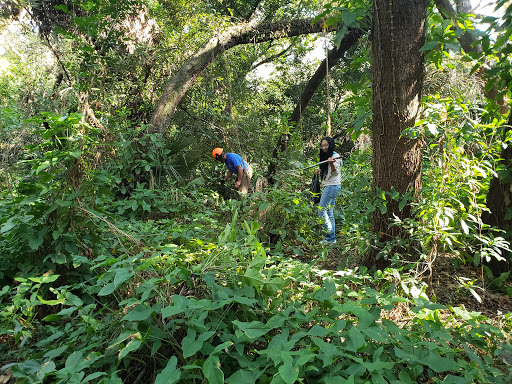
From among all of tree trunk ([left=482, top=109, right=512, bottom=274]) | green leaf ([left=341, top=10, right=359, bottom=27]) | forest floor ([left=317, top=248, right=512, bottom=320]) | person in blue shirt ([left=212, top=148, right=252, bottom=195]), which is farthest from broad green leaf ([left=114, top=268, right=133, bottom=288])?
person in blue shirt ([left=212, top=148, right=252, bottom=195])

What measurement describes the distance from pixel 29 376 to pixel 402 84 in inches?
124

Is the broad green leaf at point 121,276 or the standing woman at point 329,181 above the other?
the standing woman at point 329,181

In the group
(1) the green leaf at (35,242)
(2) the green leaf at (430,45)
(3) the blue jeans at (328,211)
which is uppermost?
(2) the green leaf at (430,45)

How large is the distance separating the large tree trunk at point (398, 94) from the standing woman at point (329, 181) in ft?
5.11

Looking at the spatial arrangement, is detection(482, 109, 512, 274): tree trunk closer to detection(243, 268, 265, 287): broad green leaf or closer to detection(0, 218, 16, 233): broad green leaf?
detection(243, 268, 265, 287): broad green leaf

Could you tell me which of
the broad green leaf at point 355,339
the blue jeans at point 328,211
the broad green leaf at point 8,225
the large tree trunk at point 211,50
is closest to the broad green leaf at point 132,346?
the broad green leaf at point 355,339

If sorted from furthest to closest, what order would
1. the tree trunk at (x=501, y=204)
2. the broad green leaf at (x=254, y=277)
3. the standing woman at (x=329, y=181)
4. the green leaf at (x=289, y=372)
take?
the standing woman at (x=329, y=181) → the tree trunk at (x=501, y=204) → the broad green leaf at (x=254, y=277) → the green leaf at (x=289, y=372)

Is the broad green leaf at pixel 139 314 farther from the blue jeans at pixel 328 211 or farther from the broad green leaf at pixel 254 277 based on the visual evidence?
the blue jeans at pixel 328 211

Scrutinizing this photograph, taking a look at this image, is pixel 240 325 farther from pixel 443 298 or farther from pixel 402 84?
pixel 402 84

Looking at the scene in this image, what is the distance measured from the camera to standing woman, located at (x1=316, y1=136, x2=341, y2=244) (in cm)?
456

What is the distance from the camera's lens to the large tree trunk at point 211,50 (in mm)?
5844

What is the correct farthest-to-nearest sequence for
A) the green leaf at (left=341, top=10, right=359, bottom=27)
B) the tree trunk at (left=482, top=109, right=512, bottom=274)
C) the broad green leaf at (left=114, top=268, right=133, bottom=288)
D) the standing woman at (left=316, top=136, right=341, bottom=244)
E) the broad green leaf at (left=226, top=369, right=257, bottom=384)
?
the standing woman at (left=316, top=136, right=341, bottom=244)
the tree trunk at (left=482, top=109, right=512, bottom=274)
the green leaf at (left=341, top=10, right=359, bottom=27)
the broad green leaf at (left=114, top=268, right=133, bottom=288)
the broad green leaf at (left=226, top=369, right=257, bottom=384)

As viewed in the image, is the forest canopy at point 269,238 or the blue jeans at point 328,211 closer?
the forest canopy at point 269,238

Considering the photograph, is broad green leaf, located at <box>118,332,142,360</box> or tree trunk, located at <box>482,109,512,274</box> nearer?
broad green leaf, located at <box>118,332,142,360</box>
